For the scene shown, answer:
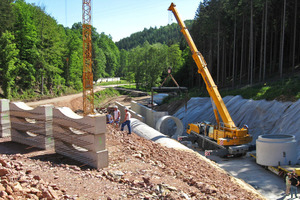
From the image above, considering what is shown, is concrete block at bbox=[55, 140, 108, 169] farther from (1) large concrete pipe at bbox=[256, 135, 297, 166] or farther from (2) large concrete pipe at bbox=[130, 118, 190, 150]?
(1) large concrete pipe at bbox=[256, 135, 297, 166]

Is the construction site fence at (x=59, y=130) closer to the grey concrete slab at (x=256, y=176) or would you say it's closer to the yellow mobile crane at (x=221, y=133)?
the grey concrete slab at (x=256, y=176)

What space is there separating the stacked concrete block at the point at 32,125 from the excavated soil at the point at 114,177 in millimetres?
345

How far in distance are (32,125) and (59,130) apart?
1761 millimetres

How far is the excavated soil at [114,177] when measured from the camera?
631cm

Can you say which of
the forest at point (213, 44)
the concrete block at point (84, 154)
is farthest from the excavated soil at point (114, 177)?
the forest at point (213, 44)

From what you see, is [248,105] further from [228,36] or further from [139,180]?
[228,36]

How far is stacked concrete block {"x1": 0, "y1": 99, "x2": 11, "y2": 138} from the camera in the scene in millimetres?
12117

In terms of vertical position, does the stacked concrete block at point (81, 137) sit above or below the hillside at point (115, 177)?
above

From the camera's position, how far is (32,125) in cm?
1081

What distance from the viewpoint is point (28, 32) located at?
136 feet

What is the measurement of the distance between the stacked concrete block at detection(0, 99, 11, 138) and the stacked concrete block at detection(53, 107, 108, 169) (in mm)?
3722

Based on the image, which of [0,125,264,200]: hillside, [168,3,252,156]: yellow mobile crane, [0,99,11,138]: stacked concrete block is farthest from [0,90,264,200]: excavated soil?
[168,3,252,156]: yellow mobile crane

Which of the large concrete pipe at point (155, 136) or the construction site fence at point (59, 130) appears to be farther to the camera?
the large concrete pipe at point (155, 136)

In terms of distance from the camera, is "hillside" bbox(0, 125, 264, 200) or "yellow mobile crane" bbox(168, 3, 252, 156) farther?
"yellow mobile crane" bbox(168, 3, 252, 156)
